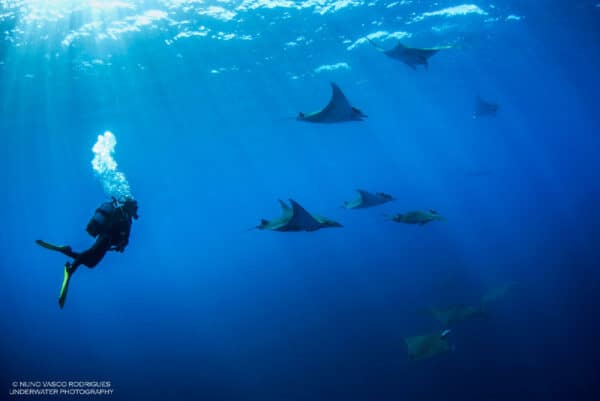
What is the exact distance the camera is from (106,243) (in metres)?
4.94

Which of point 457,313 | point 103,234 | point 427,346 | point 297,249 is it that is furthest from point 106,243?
point 297,249

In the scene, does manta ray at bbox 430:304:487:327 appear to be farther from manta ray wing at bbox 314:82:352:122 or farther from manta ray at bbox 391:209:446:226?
manta ray wing at bbox 314:82:352:122

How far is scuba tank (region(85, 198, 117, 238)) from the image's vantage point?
4.83m

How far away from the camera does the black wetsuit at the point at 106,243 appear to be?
4.66 meters

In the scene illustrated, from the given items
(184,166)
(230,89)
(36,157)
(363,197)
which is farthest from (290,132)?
(363,197)

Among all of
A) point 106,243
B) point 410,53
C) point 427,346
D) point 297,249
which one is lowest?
point 297,249

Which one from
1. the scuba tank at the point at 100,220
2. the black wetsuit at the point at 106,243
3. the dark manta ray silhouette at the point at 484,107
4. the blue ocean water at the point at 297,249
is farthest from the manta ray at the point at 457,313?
the dark manta ray silhouette at the point at 484,107

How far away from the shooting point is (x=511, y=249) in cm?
1777

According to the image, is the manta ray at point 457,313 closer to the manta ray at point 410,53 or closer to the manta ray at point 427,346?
the manta ray at point 427,346

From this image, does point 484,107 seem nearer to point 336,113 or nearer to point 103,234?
point 336,113

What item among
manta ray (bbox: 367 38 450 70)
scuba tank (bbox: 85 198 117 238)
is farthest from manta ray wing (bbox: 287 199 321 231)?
manta ray (bbox: 367 38 450 70)

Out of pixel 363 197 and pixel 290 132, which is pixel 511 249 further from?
pixel 290 132

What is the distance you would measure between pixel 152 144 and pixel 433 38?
28.8m

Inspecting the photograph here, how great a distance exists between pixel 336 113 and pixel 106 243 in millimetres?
4170
